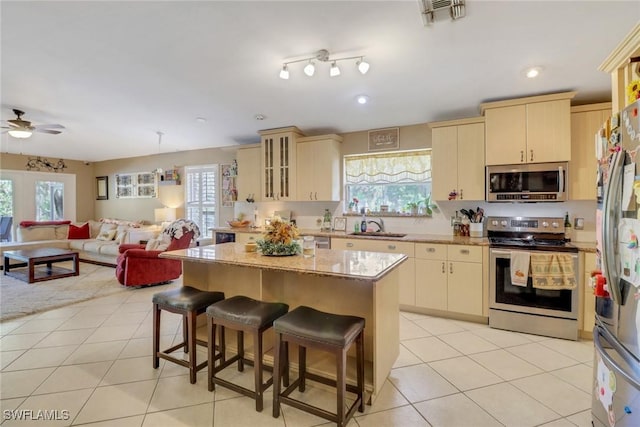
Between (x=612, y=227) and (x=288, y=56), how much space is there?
92.0 inches

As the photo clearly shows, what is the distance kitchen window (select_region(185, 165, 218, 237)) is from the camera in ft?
19.9

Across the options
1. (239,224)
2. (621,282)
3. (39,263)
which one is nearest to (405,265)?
(621,282)

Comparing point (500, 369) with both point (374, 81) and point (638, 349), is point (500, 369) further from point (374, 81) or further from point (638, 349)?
point (374, 81)

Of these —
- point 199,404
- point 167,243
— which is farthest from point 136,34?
point 167,243

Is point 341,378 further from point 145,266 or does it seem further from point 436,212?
point 145,266

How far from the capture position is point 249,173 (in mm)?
4984

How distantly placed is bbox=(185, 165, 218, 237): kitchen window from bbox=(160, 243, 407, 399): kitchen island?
3639 mm

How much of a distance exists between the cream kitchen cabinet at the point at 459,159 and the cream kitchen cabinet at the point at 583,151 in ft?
2.76

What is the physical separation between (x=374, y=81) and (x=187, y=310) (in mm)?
2558

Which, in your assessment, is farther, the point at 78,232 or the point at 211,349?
the point at 78,232

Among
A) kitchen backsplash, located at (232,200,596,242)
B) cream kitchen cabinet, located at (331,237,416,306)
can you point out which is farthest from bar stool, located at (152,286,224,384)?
kitchen backsplash, located at (232,200,596,242)

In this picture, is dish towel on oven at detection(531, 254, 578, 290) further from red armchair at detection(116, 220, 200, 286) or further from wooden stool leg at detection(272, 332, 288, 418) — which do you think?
red armchair at detection(116, 220, 200, 286)

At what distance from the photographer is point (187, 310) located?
7.14 ft

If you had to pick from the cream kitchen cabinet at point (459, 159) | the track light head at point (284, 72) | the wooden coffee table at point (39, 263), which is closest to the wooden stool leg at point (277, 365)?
the track light head at point (284, 72)
